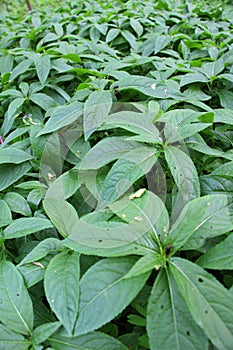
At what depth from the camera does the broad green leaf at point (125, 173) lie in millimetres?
1005

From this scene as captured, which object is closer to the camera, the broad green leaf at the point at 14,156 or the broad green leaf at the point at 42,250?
the broad green leaf at the point at 42,250

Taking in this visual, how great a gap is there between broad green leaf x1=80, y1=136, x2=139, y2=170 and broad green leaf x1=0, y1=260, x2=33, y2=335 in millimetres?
376

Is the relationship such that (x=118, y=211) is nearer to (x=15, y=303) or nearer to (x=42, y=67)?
(x=15, y=303)

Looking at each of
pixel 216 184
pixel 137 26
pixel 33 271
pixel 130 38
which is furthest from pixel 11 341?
pixel 137 26

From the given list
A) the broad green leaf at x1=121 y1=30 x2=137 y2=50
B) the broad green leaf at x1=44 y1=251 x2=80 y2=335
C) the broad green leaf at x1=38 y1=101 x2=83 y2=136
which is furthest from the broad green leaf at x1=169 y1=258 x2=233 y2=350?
the broad green leaf at x1=121 y1=30 x2=137 y2=50

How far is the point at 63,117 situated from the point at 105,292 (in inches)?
29.5

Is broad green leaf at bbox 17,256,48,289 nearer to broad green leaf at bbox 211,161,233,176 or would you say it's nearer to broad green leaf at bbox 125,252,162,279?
broad green leaf at bbox 125,252,162,279

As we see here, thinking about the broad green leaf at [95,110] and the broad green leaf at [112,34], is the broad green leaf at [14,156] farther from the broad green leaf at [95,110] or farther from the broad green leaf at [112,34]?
the broad green leaf at [112,34]

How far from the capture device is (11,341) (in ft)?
2.62

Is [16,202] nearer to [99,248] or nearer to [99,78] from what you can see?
[99,248]

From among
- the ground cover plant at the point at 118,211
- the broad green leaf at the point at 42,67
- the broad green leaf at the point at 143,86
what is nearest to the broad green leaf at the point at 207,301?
the ground cover plant at the point at 118,211

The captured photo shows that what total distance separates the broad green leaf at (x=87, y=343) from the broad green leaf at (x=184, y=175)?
0.40 metres

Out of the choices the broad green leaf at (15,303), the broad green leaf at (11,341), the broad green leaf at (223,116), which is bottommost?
the broad green leaf at (11,341)

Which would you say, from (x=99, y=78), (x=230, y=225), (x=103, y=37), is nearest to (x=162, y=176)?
(x=230, y=225)
